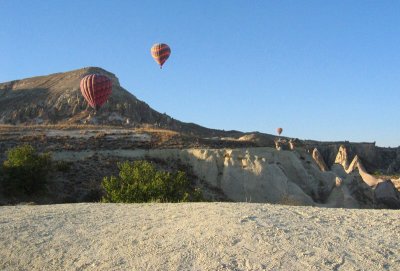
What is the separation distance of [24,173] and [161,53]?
37174 mm

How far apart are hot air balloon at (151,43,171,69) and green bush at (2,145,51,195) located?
3482cm

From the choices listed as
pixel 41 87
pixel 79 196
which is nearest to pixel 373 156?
pixel 41 87

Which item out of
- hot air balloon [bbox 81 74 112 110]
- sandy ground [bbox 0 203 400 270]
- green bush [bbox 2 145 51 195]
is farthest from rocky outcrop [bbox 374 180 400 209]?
sandy ground [bbox 0 203 400 270]

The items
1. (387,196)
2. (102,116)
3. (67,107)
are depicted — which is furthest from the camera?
(67,107)

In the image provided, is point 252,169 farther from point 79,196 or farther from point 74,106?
point 74,106

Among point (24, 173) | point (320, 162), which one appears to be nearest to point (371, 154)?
point (320, 162)

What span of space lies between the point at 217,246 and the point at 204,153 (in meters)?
32.4

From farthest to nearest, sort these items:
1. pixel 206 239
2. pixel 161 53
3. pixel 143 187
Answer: pixel 161 53, pixel 143 187, pixel 206 239

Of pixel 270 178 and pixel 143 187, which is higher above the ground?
pixel 143 187

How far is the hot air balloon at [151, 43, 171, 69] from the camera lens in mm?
66562

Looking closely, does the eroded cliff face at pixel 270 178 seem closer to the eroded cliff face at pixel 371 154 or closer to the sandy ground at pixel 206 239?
the sandy ground at pixel 206 239

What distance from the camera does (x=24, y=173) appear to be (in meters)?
32.7

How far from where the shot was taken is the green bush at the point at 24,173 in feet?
105

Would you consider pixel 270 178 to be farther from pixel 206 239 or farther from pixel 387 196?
pixel 206 239
